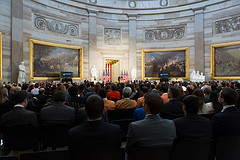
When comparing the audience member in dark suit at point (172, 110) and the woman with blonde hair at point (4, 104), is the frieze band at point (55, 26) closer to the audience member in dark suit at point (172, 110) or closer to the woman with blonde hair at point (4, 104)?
the woman with blonde hair at point (4, 104)

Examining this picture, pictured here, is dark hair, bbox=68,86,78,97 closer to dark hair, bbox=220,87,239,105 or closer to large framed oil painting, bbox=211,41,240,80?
dark hair, bbox=220,87,239,105

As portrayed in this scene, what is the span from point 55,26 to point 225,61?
18951 millimetres

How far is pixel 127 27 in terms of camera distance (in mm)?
24516

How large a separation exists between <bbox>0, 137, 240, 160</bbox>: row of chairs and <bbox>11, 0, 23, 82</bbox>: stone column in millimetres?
16521

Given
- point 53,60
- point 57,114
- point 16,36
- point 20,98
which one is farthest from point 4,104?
point 53,60

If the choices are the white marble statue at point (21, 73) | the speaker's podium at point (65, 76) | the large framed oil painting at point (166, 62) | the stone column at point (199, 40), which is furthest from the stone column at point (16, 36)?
the stone column at point (199, 40)

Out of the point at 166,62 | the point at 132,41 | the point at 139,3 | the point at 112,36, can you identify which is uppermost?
the point at 139,3

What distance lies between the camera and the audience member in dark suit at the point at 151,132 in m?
2.33

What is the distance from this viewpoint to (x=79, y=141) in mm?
2207

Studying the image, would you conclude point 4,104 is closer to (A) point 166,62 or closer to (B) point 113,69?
(B) point 113,69

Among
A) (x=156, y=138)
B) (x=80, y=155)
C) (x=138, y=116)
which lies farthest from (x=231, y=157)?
(x=80, y=155)

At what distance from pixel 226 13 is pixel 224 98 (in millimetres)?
21367

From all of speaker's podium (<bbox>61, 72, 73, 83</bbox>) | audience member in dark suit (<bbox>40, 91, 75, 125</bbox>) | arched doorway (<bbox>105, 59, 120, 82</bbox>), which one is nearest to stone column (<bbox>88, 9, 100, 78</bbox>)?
arched doorway (<bbox>105, 59, 120, 82</bbox>)

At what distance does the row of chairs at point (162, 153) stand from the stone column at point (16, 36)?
54.2ft
